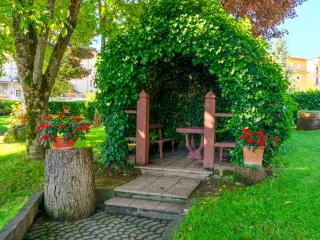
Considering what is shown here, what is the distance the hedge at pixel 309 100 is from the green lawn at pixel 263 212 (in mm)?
13491

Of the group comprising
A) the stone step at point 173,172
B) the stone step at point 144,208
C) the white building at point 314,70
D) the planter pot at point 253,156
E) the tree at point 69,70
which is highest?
the white building at point 314,70

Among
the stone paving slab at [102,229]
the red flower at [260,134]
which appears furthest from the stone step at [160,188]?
the red flower at [260,134]

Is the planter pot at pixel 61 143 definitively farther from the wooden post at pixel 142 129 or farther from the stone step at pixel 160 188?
the wooden post at pixel 142 129

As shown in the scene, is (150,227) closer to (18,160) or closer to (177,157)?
(177,157)

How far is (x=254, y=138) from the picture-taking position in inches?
234

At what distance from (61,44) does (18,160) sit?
120 inches

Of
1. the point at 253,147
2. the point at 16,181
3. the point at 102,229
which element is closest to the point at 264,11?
the point at 253,147

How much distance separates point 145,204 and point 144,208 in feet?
0.47

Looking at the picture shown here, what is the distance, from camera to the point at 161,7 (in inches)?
268

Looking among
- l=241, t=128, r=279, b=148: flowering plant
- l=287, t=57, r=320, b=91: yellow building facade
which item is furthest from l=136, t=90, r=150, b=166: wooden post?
l=287, t=57, r=320, b=91: yellow building facade

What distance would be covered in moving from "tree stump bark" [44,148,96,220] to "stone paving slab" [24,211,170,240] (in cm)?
16

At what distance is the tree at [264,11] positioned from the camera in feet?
47.4

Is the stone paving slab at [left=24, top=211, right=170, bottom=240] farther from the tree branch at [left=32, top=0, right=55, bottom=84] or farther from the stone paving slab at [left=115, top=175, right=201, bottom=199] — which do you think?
the tree branch at [left=32, top=0, right=55, bottom=84]

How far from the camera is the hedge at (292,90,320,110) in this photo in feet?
60.9
